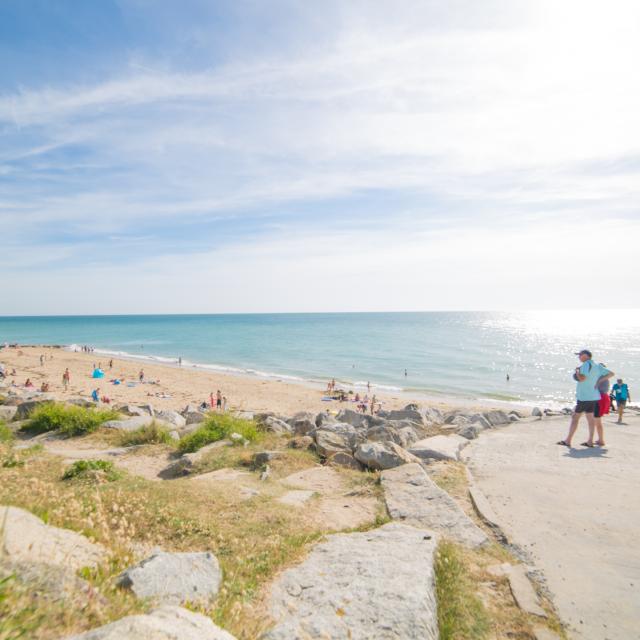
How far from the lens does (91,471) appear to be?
7.08 meters

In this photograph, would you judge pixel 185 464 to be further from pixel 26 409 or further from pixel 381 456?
pixel 26 409

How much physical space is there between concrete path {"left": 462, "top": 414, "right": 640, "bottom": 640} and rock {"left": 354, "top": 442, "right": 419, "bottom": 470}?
1.46m

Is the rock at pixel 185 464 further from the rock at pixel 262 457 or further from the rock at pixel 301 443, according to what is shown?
the rock at pixel 301 443

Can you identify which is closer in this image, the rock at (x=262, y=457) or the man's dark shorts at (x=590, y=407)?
the rock at (x=262, y=457)

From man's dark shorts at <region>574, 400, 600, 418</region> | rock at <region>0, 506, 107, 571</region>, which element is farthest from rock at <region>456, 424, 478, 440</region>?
rock at <region>0, 506, 107, 571</region>

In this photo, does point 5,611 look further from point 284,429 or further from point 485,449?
point 284,429

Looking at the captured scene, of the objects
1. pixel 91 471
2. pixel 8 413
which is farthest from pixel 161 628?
pixel 8 413

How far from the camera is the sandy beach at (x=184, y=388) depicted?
31109 millimetres

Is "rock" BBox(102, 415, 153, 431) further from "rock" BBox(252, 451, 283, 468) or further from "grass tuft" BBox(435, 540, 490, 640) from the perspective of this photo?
"grass tuft" BBox(435, 540, 490, 640)

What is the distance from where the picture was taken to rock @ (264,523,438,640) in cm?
323

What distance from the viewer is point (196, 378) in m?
43.6

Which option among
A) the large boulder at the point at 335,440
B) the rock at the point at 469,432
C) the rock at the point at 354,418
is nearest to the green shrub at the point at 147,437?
the large boulder at the point at 335,440

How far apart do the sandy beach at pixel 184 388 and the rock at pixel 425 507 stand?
58.7 ft

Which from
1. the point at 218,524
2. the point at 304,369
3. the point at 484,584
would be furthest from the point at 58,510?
the point at 304,369
